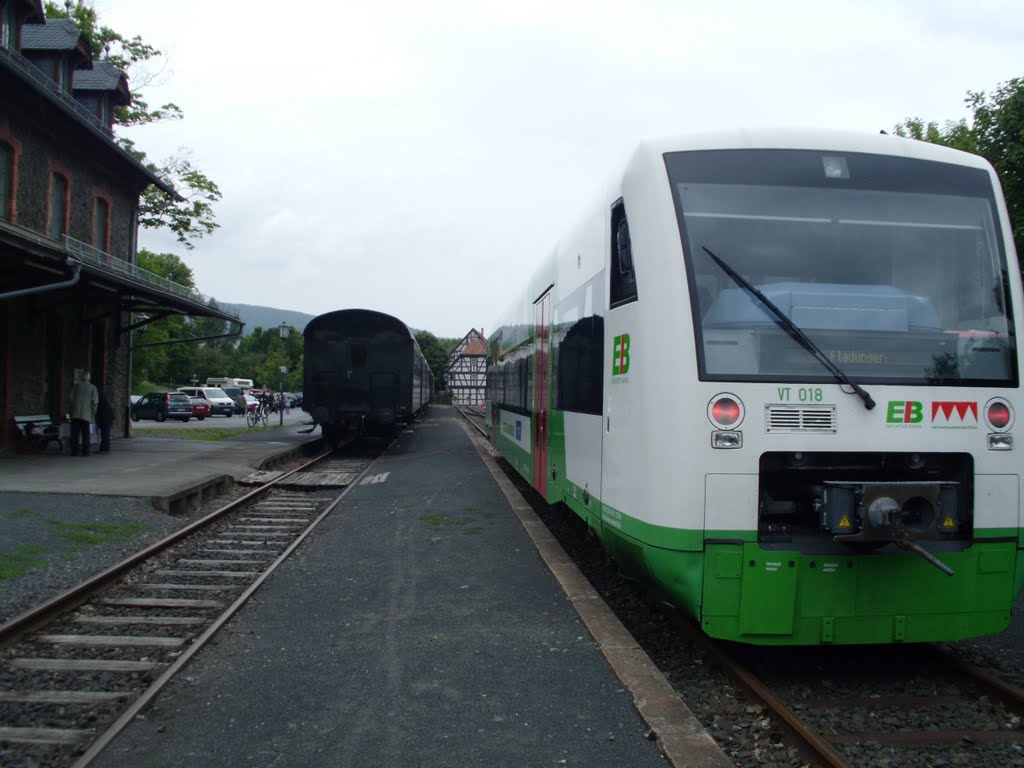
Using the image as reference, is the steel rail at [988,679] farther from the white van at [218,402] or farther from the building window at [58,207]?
the white van at [218,402]

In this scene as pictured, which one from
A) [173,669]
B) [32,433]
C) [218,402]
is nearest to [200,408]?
[218,402]

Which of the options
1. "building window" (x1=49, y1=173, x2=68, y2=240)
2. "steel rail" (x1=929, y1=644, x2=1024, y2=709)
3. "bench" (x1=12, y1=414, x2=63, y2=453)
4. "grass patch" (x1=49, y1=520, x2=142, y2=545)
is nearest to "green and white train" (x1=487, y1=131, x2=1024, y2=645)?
"steel rail" (x1=929, y1=644, x2=1024, y2=709)

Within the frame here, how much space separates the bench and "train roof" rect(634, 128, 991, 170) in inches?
607

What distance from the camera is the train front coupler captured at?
4266mm

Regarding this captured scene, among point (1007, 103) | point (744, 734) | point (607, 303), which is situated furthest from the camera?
point (1007, 103)

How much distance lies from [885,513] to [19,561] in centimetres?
691

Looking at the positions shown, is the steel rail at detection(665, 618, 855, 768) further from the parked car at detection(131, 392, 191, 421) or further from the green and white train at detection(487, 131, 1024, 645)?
the parked car at detection(131, 392, 191, 421)

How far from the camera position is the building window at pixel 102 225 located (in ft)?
69.4

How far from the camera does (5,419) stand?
16.5 m

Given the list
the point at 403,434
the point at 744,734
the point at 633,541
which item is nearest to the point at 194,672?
the point at 633,541

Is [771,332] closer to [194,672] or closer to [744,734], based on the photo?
[744,734]

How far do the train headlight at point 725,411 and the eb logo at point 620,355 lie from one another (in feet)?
2.33

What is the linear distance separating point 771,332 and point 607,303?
1.31 m

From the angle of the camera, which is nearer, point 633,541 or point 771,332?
point 771,332
